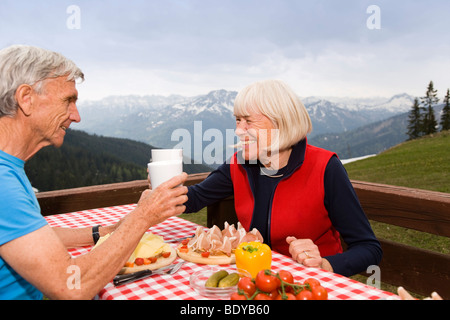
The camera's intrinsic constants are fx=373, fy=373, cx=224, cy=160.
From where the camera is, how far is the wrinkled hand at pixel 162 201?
159cm

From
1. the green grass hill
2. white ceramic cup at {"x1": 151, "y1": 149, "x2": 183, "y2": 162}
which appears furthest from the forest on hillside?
white ceramic cup at {"x1": 151, "y1": 149, "x2": 183, "y2": 162}

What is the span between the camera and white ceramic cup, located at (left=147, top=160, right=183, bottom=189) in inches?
65.3

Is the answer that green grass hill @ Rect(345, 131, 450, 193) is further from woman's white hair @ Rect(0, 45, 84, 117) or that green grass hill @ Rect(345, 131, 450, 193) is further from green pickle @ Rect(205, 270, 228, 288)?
woman's white hair @ Rect(0, 45, 84, 117)

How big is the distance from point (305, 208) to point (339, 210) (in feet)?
0.68

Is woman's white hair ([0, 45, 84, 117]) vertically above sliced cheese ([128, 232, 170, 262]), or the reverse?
woman's white hair ([0, 45, 84, 117])

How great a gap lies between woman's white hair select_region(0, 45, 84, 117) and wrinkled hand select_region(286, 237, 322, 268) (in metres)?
1.40

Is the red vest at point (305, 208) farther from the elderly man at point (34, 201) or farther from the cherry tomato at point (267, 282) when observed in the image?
the cherry tomato at point (267, 282)

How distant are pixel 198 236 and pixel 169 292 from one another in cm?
50

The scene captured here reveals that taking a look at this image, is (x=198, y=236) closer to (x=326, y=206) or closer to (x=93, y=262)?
(x=93, y=262)

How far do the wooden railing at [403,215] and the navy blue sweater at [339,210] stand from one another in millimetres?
520

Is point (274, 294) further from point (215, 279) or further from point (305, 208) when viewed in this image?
point (305, 208)

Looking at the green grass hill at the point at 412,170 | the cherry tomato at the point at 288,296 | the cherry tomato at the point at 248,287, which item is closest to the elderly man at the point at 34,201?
the cherry tomato at the point at 248,287

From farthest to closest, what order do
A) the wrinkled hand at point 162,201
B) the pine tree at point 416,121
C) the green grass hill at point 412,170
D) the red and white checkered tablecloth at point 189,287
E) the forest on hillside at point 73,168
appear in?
the pine tree at point 416,121, the forest on hillside at point 73,168, the green grass hill at point 412,170, the wrinkled hand at point 162,201, the red and white checkered tablecloth at point 189,287
